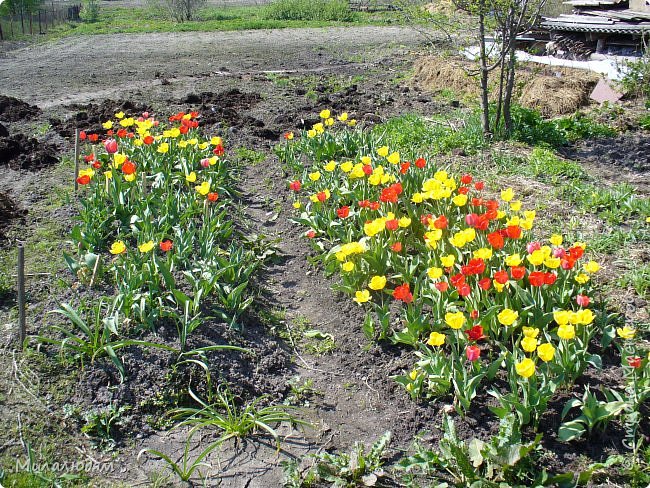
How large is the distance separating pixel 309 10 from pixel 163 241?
20.7 meters

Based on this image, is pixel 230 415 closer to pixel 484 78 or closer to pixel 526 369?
pixel 526 369

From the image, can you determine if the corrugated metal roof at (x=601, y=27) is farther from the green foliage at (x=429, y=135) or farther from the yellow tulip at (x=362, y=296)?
the yellow tulip at (x=362, y=296)

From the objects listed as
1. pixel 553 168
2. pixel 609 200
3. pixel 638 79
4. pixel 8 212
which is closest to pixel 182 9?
A: pixel 638 79

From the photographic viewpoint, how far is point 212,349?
3.68 metres

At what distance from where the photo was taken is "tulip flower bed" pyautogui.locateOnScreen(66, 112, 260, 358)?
401 cm

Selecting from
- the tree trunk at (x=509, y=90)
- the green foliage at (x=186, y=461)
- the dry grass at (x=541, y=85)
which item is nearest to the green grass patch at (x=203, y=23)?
the dry grass at (x=541, y=85)

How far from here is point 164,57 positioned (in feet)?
46.2

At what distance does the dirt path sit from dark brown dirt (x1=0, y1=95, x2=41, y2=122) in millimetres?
535

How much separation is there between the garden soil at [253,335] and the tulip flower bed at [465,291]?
0.17 meters

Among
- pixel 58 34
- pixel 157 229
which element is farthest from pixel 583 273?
pixel 58 34

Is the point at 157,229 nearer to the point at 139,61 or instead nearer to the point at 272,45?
the point at 139,61

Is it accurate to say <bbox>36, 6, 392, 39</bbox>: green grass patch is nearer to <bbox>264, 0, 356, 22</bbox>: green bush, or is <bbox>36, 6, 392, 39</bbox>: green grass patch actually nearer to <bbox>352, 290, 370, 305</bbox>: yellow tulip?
<bbox>264, 0, 356, 22</bbox>: green bush

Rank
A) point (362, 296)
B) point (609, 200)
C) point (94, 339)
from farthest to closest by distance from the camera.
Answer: point (609, 200) → point (362, 296) → point (94, 339)

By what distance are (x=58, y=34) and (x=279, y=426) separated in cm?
1994
